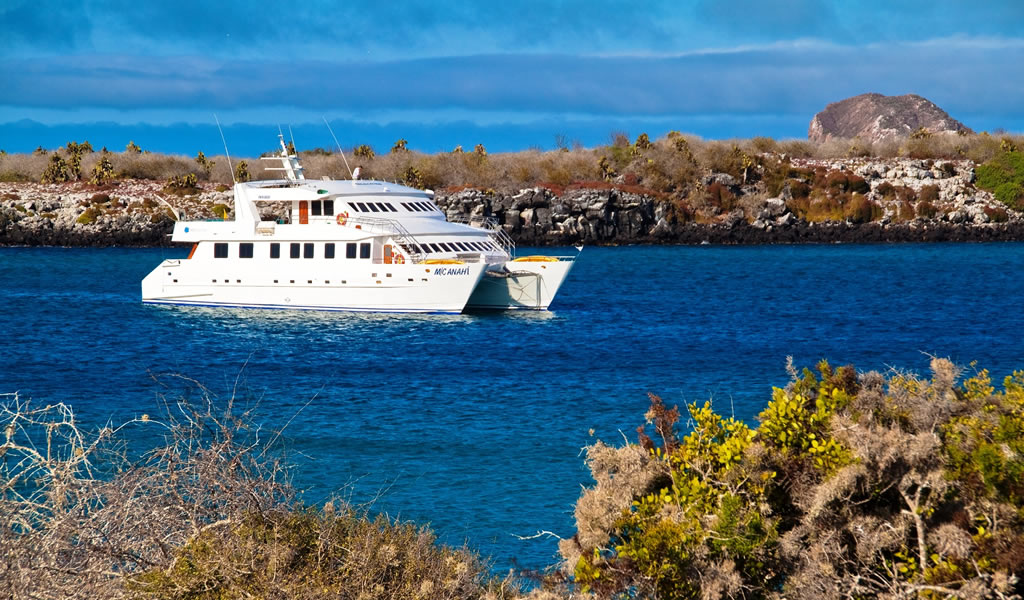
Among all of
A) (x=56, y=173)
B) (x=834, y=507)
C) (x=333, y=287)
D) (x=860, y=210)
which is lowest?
(x=333, y=287)

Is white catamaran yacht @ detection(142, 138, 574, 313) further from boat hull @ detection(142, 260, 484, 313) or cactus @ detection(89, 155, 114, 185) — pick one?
cactus @ detection(89, 155, 114, 185)

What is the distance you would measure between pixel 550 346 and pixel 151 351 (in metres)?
Result: 10.2

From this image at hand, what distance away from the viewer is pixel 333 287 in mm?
33625

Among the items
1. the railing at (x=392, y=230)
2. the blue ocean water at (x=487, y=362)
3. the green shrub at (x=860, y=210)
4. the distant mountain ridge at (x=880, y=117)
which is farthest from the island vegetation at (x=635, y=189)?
the distant mountain ridge at (x=880, y=117)

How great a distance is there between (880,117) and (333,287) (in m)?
160

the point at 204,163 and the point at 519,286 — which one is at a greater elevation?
the point at 204,163

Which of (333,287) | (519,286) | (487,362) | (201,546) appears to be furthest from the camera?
(519,286)

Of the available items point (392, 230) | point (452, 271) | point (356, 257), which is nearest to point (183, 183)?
point (356, 257)

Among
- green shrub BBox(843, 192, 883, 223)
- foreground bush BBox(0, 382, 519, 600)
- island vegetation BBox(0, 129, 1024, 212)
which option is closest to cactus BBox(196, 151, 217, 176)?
island vegetation BBox(0, 129, 1024, 212)

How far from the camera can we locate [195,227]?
3494cm

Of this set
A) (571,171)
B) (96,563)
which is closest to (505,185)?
(571,171)

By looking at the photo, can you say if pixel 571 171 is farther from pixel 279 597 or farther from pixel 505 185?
pixel 279 597

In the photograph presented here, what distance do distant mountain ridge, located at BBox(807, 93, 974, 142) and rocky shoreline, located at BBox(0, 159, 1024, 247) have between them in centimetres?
7792

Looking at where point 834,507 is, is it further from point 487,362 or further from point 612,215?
point 612,215
